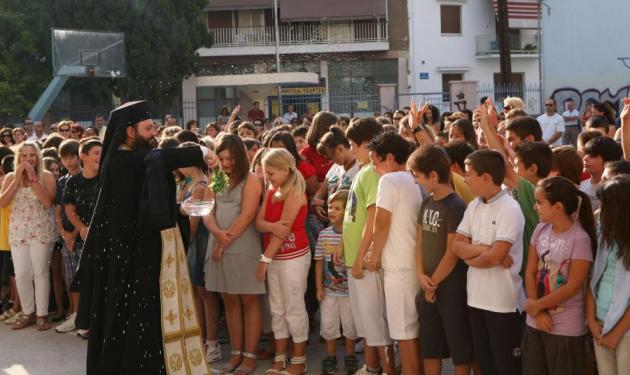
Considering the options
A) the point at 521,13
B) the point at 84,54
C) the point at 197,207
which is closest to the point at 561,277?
the point at 197,207

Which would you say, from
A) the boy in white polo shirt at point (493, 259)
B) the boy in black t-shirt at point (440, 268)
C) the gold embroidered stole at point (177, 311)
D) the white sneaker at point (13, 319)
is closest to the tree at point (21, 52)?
the white sneaker at point (13, 319)

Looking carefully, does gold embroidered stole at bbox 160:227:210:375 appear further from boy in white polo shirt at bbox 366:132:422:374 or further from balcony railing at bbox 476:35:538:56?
balcony railing at bbox 476:35:538:56

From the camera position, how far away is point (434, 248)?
593 cm

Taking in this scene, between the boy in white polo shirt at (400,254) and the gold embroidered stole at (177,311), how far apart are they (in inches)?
56.0

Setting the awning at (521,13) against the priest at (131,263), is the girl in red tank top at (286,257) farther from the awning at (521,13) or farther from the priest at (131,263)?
the awning at (521,13)

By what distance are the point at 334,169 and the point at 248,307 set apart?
4.82 ft

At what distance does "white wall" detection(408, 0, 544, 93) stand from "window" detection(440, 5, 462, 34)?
9.3 inches

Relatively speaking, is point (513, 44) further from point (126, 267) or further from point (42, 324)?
point (126, 267)

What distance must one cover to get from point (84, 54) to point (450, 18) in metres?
24.5

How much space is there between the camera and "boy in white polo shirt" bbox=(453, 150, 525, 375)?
5.43 metres

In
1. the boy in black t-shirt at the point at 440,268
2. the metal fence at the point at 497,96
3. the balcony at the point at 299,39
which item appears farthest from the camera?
Answer: the balcony at the point at 299,39

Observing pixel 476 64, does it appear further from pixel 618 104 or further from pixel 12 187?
pixel 12 187

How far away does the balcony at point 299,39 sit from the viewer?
4369cm

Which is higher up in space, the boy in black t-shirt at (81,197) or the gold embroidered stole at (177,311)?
the boy in black t-shirt at (81,197)
